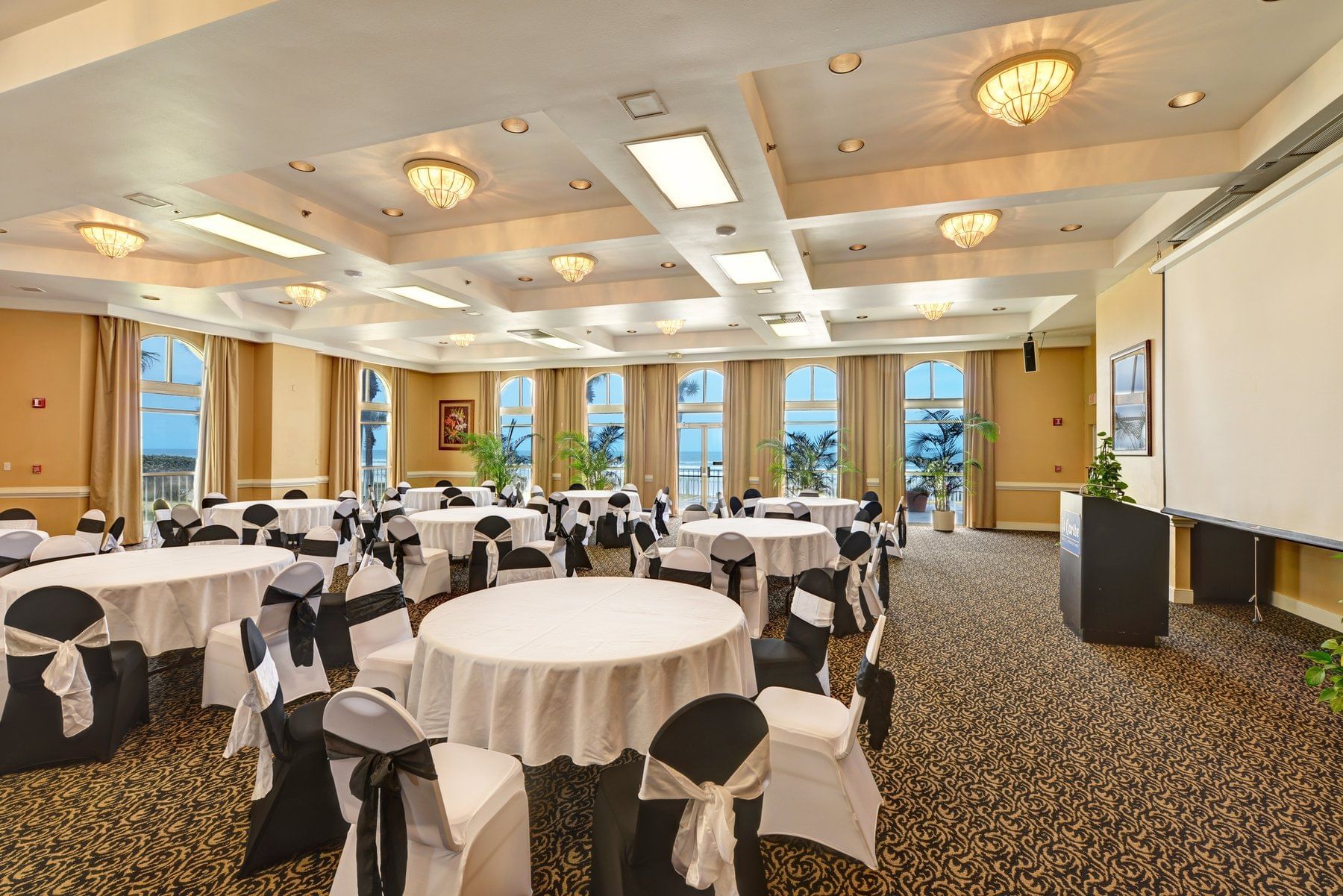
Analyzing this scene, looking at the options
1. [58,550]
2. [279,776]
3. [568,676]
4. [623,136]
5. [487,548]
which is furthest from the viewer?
[487,548]

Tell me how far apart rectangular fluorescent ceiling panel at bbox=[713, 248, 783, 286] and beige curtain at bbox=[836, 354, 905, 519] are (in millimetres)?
6060

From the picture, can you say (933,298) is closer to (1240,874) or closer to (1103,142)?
(1103,142)

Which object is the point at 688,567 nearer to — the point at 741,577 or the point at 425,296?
the point at 741,577

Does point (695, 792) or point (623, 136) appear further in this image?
point (623, 136)

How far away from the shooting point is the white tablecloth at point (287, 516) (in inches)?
293

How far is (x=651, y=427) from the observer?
14156mm

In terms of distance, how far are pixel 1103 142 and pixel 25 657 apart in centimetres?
743

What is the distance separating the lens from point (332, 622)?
438 cm

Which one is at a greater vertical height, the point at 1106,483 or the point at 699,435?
the point at 699,435

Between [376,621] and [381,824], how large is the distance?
70.2 inches

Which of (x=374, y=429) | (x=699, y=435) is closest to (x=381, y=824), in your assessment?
(x=699, y=435)

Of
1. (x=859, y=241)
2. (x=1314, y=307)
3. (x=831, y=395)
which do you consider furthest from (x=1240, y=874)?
(x=831, y=395)

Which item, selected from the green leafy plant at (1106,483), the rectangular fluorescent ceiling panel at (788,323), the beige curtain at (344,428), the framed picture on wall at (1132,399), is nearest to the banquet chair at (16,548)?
the beige curtain at (344,428)

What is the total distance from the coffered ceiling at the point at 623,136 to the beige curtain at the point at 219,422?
6.66 feet
